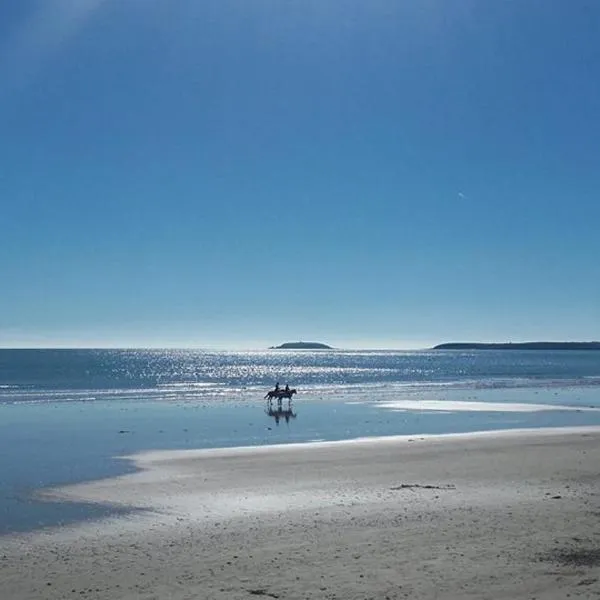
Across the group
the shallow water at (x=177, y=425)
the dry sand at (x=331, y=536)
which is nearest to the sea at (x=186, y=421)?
the shallow water at (x=177, y=425)

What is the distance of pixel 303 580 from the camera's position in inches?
423

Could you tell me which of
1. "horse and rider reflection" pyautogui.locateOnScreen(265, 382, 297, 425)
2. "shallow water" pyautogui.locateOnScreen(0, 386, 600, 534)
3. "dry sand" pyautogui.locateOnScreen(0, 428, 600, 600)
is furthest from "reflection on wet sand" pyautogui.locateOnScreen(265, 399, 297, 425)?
"dry sand" pyautogui.locateOnScreen(0, 428, 600, 600)

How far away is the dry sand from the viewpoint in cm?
1055

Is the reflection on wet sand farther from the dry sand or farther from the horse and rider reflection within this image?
the dry sand

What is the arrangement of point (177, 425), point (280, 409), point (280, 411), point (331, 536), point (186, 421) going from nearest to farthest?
point (331, 536) → point (177, 425) → point (186, 421) → point (280, 411) → point (280, 409)

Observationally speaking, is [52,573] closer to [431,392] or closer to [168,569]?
[168,569]

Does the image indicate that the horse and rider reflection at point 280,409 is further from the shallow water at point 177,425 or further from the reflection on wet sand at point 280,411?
the shallow water at point 177,425

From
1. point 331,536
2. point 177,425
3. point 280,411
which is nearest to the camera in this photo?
point 331,536

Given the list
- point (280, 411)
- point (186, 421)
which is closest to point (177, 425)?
point (186, 421)

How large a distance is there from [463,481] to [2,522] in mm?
11134

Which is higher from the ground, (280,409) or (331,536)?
(331,536)

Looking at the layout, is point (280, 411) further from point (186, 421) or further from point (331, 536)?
point (331, 536)

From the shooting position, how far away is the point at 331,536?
13281 mm

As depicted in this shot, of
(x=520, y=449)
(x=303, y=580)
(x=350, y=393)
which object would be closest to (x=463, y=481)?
(x=520, y=449)
